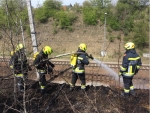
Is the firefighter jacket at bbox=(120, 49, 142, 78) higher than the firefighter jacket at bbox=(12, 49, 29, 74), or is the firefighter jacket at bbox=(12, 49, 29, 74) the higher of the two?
the firefighter jacket at bbox=(12, 49, 29, 74)

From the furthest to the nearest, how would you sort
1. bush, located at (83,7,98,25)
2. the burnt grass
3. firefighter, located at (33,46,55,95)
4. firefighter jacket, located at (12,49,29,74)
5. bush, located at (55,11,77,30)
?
bush, located at (55,11,77,30) → bush, located at (83,7,98,25) → firefighter, located at (33,46,55,95) → the burnt grass → firefighter jacket, located at (12,49,29,74)

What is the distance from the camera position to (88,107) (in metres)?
6.29

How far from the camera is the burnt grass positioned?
6137mm

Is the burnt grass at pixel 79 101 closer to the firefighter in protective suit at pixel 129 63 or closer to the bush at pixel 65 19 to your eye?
the firefighter in protective suit at pixel 129 63

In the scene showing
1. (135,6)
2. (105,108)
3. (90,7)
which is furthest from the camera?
(90,7)

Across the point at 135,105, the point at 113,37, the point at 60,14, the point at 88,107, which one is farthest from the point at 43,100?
the point at 60,14

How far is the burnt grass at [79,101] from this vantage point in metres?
6.14

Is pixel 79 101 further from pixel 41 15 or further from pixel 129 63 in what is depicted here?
pixel 41 15

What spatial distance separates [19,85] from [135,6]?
16.3 m

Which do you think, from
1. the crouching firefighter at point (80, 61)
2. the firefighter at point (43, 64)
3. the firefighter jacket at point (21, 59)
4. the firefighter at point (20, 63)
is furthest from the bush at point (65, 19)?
the firefighter jacket at point (21, 59)

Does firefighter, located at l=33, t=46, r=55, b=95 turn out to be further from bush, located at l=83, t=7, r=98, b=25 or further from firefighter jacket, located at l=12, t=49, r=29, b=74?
bush, located at l=83, t=7, r=98, b=25

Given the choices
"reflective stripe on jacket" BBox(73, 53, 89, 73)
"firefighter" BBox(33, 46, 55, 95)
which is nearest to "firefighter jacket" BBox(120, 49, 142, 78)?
"reflective stripe on jacket" BBox(73, 53, 89, 73)

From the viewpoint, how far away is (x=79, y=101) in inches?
264

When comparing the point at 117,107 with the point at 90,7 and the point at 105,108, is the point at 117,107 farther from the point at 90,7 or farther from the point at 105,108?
the point at 90,7
